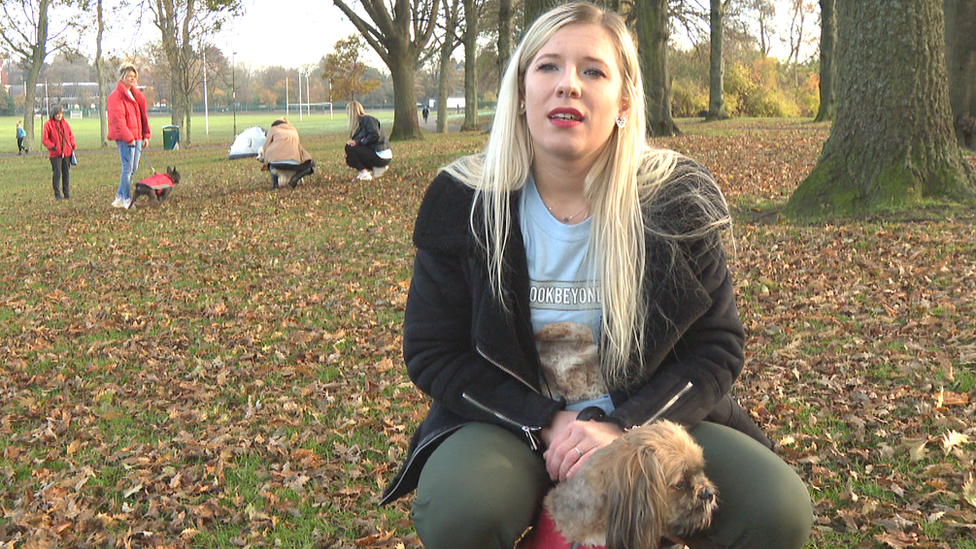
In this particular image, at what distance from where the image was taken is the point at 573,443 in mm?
2508

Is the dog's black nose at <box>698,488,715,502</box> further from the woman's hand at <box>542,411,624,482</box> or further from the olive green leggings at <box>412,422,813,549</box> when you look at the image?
the woman's hand at <box>542,411,624,482</box>

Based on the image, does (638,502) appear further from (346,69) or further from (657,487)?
(346,69)

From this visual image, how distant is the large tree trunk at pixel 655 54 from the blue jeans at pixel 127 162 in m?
12.6

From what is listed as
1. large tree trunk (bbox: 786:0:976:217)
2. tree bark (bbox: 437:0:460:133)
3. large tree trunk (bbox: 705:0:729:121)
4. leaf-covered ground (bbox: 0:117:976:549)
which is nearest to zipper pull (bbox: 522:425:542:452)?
leaf-covered ground (bbox: 0:117:976:549)

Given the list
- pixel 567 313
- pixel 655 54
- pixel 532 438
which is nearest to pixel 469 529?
pixel 532 438

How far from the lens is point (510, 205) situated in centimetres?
283

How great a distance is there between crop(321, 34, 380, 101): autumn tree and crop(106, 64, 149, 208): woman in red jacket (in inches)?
1328

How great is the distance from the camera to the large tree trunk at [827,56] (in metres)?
27.2

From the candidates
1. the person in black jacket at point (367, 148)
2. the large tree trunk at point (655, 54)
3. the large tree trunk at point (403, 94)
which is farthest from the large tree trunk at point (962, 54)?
the large tree trunk at point (403, 94)

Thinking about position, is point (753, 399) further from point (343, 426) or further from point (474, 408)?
point (474, 408)

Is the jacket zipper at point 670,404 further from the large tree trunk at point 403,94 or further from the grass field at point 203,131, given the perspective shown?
the grass field at point 203,131

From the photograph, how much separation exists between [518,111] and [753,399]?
3005 millimetres

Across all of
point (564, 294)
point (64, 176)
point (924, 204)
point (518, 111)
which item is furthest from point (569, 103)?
point (64, 176)

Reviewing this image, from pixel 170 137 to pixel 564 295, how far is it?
38274 mm
